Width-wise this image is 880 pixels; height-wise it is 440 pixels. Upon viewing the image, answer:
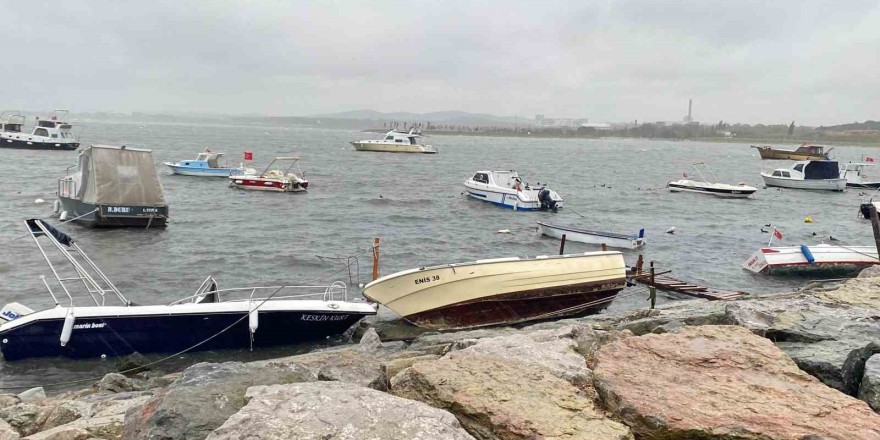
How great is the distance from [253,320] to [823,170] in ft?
187

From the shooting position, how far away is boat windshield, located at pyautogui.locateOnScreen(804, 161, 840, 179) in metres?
53.8

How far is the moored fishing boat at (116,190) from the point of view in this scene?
2467cm

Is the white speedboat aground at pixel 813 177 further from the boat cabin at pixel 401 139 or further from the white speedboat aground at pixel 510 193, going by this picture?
the boat cabin at pixel 401 139

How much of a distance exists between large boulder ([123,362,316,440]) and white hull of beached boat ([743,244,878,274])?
1958 cm

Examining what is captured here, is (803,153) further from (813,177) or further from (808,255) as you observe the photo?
(808,255)

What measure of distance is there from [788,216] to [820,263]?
792 inches

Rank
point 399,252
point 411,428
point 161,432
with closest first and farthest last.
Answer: point 411,428 → point 161,432 → point 399,252

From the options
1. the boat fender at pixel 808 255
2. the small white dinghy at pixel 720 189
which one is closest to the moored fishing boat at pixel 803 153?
the small white dinghy at pixel 720 189

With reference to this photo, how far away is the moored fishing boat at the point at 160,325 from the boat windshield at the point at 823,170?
5444 centimetres

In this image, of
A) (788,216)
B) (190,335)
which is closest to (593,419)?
(190,335)

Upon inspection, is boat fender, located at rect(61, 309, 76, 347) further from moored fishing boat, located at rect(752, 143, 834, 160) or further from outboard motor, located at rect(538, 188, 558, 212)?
moored fishing boat, located at rect(752, 143, 834, 160)

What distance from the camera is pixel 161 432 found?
4504 millimetres

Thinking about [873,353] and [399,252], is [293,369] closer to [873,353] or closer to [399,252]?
[873,353]

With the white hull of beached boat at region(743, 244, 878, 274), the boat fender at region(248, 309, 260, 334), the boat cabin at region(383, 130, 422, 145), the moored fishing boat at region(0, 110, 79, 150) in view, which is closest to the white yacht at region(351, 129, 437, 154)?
the boat cabin at region(383, 130, 422, 145)
